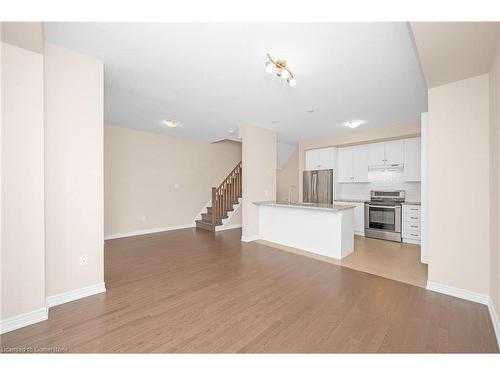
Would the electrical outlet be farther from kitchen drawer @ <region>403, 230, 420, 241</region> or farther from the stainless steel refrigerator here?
kitchen drawer @ <region>403, 230, 420, 241</region>

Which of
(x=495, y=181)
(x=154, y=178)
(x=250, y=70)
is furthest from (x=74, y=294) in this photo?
(x=495, y=181)

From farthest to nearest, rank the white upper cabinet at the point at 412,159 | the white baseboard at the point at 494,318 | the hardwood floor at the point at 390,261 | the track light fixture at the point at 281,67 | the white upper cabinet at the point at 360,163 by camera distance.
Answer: the white upper cabinet at the point at 360,163 → the white upper cabinet at the point at 412,159 → the hardwood floor at the point at 390,261 → the track light fixture at the point at 281,67 → the white baseboard at the point at 494,318

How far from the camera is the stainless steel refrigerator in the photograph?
5859 mm

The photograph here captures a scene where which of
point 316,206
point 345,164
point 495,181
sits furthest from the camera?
point 345,164

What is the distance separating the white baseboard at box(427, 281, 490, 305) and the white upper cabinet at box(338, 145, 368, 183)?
11.4 ft

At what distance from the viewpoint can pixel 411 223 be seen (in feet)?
14.9

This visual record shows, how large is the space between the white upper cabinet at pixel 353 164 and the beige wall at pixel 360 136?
0.41 m

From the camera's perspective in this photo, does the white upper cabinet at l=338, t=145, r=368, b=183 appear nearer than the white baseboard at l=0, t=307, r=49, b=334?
No

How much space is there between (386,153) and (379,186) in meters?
0.89

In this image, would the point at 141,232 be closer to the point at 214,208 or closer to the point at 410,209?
the point at 214,208

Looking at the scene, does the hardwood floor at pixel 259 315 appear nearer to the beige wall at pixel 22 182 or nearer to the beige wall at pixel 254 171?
the beige wall at pixel 22 182

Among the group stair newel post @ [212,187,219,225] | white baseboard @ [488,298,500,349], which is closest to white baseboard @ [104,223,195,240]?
stair newel post @ [212,187,219,225]

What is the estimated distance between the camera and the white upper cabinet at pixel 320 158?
5.81 metres

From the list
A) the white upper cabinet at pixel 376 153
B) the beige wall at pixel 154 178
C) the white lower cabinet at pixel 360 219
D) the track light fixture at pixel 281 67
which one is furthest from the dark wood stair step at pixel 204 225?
the white upper cabinet at pixel 376 153
